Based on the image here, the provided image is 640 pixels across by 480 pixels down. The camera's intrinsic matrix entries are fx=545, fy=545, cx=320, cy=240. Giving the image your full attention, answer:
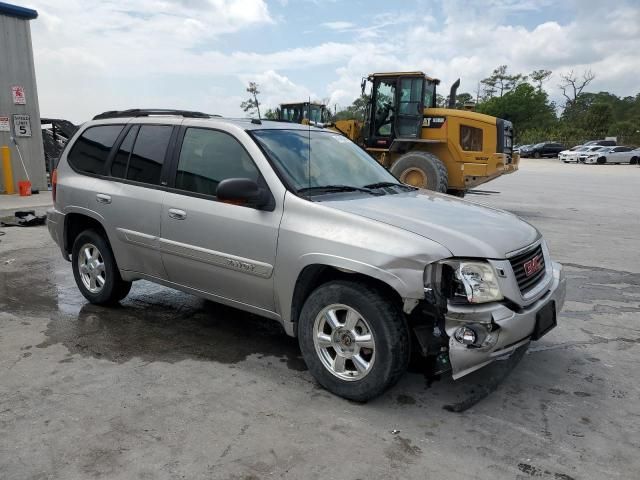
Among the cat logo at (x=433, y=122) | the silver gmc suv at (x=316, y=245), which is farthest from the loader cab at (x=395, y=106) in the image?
the silver gmc suv at (x=316, y=245)

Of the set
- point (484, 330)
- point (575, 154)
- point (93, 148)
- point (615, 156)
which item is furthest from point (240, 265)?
point (575, 154)

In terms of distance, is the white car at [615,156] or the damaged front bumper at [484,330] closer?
the damaged front bumper at [484,330]

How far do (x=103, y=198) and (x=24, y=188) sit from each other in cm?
1089

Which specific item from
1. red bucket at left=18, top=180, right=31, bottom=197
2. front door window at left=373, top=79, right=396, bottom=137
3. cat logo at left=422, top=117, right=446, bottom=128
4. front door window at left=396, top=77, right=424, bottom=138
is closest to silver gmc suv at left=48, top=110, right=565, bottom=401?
front door window at left=396, top=77, right=424, bottom=138

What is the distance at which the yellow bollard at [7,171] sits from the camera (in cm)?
1418

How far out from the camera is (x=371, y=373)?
10.7 ft

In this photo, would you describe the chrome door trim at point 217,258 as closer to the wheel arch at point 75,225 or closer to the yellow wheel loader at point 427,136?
the wheel arch at point 75,225

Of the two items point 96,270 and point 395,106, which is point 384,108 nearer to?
point 395,106

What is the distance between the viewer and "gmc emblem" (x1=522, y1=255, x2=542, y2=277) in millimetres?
3406

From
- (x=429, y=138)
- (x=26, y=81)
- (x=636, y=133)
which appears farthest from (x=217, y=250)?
(x=636, y=133)

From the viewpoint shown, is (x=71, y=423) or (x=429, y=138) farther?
(x=429, y=138)

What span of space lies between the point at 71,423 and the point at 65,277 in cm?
358

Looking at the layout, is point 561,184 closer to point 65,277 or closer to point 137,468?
point 65,277

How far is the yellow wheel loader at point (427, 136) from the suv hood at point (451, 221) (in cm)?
786
